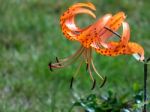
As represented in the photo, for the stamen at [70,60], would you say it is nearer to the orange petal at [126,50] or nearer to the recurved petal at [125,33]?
the orange petal at [126,50]

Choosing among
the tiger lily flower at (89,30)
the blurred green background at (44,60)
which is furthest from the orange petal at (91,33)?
the blurred green background at (44,60)

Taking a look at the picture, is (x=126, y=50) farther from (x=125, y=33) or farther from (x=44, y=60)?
(x=44, y=60)

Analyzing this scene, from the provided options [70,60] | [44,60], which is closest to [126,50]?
[70,60]

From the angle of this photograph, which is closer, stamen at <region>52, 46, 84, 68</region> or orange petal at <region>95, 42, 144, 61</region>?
orange petal at <region>95, 42, 144, 61</region>

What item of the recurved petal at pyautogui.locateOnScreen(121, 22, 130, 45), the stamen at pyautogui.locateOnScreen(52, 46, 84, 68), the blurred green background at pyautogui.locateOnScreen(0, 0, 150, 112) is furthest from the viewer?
the blurred green background at pyautogui.locateOnScreen(0, 0, 150, 112)

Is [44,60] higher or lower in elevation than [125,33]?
lower

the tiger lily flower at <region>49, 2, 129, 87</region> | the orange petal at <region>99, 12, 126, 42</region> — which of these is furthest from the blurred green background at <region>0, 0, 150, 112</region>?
the orange petal at <region>99, 12, 126, 42</region>

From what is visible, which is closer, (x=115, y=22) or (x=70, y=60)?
(x=115, y=22)

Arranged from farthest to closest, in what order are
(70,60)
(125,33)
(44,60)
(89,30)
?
(44,60) → (70,60) → (89,30) → (125,33)

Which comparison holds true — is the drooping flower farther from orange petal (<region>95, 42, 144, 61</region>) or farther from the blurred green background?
the blurred green background

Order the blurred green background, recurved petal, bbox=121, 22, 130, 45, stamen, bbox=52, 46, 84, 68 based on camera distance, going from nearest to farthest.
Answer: recurved petal, bbox=121, 22, 130, 45
stamen, bbox=52, 46, 84, 68
the blurred green background
